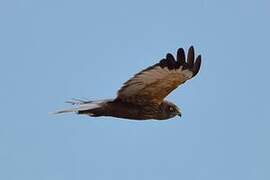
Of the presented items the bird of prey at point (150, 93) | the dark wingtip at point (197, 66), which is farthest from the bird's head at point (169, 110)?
the dark wingtip at point (197, 66)

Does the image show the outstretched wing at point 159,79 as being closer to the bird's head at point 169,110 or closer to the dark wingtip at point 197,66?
the dark wingtip at point 197,66

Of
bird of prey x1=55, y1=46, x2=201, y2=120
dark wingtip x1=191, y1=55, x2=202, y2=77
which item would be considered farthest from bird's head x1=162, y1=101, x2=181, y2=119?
dark wingtip x1=191, y1=55, x2=202, y2=77

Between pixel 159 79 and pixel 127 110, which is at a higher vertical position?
pixel 159 79

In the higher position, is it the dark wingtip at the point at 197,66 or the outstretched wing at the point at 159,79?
the dark wingtip at the point at 197,66

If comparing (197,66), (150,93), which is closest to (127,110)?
(150,93)

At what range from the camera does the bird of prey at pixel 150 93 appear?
616 inches

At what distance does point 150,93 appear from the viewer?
16.2 metres

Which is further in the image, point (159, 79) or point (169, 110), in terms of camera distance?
point (169, 110)

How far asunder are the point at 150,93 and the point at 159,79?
16.3 inches

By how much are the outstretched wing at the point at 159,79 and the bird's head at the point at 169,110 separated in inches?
4.6

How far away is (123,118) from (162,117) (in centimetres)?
59

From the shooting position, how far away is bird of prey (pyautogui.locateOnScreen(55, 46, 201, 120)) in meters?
15.6

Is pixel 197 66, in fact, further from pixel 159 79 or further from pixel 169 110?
pixel 169 110

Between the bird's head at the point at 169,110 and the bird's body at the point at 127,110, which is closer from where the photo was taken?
the bird's body at the point at 127,110
